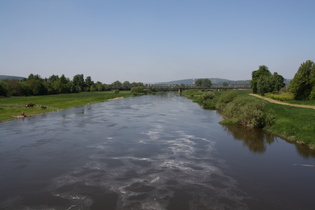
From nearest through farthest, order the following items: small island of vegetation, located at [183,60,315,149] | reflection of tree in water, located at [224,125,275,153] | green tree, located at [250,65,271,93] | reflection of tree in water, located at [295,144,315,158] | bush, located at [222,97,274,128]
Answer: reflection of tree in water, located at [295,144,315,158] → reflection of tree in water, located at [224,125,275,153] → small island of vegetation, located at [183,60,315,149] → bush, located at [222,97,274,128] → green tree, located at [250,65,271,93]

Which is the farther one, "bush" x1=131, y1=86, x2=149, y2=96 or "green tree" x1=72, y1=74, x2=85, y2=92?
"green tree" x1=72, y1=74, x2=85, y2=92

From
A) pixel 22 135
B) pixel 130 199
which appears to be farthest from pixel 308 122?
pixel 22 135

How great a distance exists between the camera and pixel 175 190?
57.9 ft

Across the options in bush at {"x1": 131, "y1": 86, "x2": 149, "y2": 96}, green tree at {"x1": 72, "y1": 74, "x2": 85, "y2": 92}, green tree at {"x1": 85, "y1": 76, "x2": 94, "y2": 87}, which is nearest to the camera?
bush at {"x1": 131, "y1": 86, "x2": 149, "y2": 96}

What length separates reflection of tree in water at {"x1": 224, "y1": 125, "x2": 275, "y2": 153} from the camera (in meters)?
29.0

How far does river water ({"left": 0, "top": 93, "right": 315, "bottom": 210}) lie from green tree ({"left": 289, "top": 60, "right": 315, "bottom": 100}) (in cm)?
2579

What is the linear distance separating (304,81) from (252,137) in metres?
28.3

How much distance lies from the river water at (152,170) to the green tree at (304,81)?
84.6ft

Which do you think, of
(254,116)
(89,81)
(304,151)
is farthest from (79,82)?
(304,151)

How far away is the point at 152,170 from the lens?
69.9 feet

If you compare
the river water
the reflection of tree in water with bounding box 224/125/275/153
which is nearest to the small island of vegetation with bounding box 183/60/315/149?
the reflection of tree in water with bounding box 224/125/275/153

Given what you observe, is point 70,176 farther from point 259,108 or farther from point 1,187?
point 259,108

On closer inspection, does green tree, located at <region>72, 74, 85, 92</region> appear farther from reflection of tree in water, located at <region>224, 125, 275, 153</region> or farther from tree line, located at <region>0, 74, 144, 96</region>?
reflection of tree in water, located at <region>224, 125, 275, 153</region>

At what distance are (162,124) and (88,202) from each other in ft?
89.9
